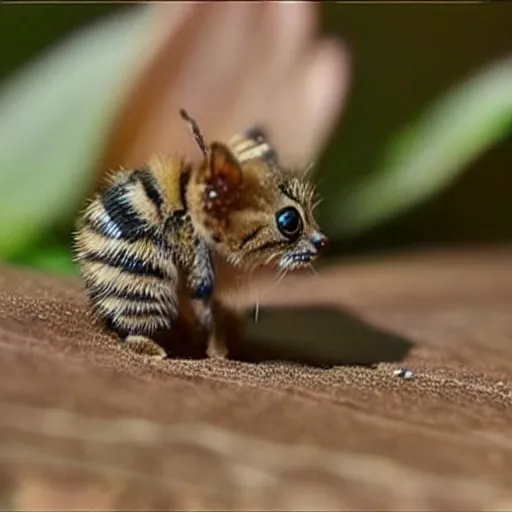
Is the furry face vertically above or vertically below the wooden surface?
above

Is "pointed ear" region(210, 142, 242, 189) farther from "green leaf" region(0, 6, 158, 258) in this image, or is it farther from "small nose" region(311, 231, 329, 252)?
"green leaf" region(0, 6, 158, 258)

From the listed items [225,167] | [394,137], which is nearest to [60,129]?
[394,137]

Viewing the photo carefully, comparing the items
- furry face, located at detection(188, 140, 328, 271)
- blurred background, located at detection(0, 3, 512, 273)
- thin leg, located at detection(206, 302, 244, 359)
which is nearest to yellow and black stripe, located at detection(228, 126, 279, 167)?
furry face, located at detection(188, 140, 328, 271)

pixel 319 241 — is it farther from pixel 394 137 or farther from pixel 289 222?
pixel 394 137

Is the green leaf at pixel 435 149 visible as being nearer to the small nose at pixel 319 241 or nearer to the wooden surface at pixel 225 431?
the small nose at pixel 319 241

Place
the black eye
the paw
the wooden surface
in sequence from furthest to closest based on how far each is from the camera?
1. the black eye
2. the paw
3. the wooden surface

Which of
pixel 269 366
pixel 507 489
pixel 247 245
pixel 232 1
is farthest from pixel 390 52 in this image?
pixel 507 489
